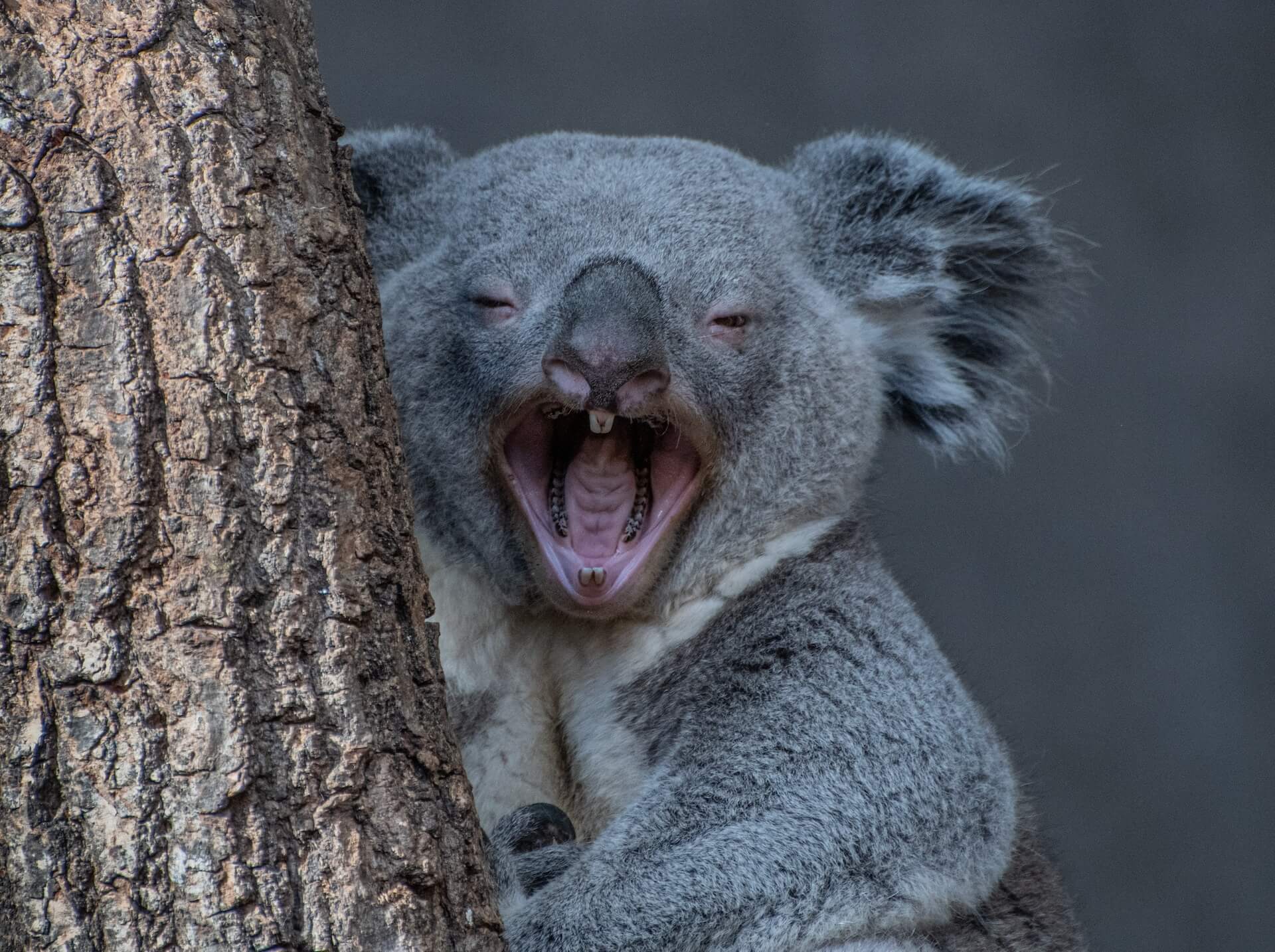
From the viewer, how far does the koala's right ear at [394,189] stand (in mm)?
→ 2680

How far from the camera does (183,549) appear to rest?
4.23ft

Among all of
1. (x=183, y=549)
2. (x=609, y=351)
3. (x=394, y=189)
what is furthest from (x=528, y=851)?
(x=394, y=189)

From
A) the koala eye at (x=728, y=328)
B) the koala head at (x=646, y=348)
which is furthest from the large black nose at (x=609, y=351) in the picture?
the koala eye at (x=728, y=328)

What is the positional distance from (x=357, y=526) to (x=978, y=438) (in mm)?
1672

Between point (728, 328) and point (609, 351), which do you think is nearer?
point (609, 351)

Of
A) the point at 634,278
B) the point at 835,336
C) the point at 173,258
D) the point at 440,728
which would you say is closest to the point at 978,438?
the point at 835,336

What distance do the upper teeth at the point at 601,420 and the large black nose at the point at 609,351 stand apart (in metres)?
0.03

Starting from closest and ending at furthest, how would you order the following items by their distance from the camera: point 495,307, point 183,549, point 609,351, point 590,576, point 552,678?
point 183,549
point 609,351
point 590,576
point 495,307
point 552,678

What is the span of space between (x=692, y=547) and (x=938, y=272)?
2.56 feet

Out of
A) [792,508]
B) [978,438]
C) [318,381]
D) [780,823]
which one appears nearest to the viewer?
[318,381]

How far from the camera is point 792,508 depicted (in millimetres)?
2395

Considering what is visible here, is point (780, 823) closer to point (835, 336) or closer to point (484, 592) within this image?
point (484, 592)

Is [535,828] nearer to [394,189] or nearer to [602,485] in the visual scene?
[602,485]

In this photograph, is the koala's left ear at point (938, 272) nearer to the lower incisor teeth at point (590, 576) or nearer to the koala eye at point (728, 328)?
the koala eye at point (728, 328)
